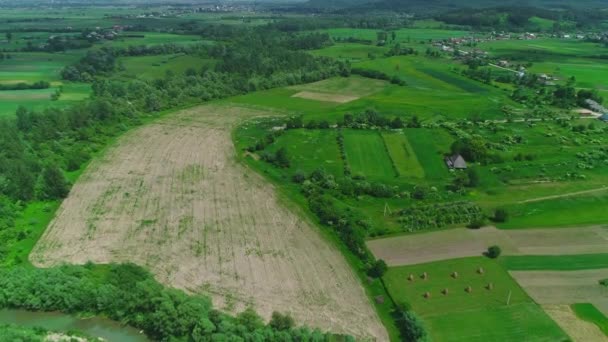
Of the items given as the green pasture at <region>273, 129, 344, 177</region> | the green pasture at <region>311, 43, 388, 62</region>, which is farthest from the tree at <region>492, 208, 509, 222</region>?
the green pasture at <region>311, 43, 388, 62</region>

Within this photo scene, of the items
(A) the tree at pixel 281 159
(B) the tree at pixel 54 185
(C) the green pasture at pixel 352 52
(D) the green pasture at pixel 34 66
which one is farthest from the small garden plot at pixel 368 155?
(D) the green pasture at pixel 34 66

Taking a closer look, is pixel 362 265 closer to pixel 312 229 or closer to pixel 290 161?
pixel 312 229

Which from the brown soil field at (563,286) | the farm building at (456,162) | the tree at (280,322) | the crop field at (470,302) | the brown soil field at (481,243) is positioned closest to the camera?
the tree at (280,322)

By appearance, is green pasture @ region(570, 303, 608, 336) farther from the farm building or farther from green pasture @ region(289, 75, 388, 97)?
green pasture @ region(289, 75, 388, 97)

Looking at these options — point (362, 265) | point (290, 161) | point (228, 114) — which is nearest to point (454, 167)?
point (290, 161)

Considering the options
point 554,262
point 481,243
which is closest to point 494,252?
point 481,243

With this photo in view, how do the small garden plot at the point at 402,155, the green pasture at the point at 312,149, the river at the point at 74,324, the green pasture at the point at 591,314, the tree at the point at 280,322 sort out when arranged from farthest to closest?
the green pasture at the point at 312,149 → the small garden plot at the point at 402,155 → the green pasture at the point at 591,314 → the river at the point at 74,324 → the tree at the point at 280,322

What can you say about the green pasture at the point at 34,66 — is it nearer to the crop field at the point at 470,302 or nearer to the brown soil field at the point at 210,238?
the brown soil field at the point at 210,238
